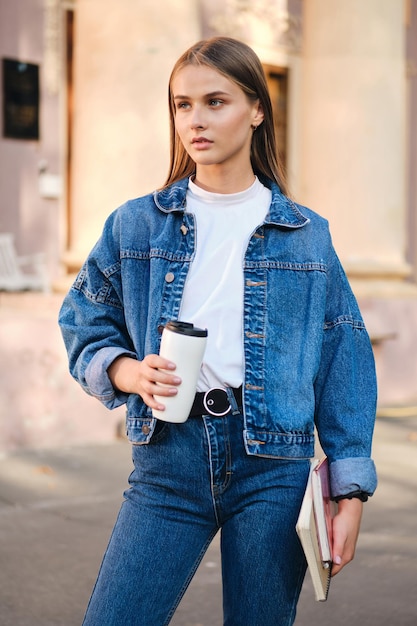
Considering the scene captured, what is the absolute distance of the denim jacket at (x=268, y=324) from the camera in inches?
84.2

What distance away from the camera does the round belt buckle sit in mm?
2088

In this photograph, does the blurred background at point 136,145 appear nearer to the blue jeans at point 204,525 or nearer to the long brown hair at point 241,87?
the long brown hair at point 241,87

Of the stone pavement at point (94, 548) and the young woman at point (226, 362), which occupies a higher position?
the young woman at point (226, 362)

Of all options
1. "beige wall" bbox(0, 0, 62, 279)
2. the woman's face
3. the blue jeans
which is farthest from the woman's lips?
"beige wall" bbox(0, 0, 62, 279)

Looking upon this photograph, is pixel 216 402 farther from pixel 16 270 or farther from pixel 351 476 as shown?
pixel 16 270

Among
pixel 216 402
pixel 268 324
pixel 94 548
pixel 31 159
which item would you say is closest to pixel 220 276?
pixel 268 324

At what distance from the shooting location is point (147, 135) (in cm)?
722

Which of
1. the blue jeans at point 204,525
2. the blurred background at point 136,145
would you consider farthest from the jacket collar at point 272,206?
the blurred background at point 136,145

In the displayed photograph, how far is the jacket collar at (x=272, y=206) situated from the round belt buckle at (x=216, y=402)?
1.29 ft

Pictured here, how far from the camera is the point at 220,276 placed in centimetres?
220

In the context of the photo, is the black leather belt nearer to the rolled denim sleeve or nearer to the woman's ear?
the rolled denim sleeve

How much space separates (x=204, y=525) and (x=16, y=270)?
788 cm

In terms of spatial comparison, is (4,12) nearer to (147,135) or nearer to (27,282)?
(27,282)

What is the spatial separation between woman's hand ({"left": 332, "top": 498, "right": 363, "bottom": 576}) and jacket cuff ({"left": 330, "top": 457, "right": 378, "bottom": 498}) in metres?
0.03
